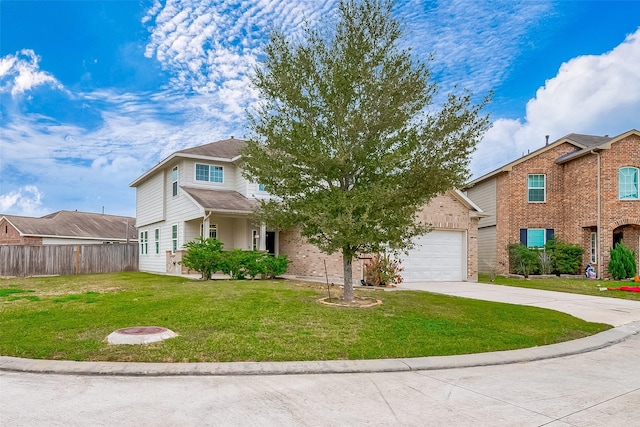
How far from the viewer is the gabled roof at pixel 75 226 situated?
3156 cm

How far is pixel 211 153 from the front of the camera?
2094 cm

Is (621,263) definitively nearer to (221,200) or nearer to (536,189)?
(536,189)

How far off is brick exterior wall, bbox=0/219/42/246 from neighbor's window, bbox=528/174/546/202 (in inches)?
1243

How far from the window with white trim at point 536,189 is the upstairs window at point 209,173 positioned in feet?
52.4

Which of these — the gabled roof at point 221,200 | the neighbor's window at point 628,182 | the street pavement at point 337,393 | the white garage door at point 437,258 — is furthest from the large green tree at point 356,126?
the neighbor's window at point 628,182

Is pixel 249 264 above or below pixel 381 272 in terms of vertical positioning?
above

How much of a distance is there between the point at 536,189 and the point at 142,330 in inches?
866

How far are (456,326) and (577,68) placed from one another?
1486 centimetres

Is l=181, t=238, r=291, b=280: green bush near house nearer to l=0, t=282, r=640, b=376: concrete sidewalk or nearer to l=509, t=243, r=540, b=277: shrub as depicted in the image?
l=0, t=282, r=640, b=376: concrete sidewalk


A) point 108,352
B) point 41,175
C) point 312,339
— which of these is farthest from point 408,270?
point 41,175

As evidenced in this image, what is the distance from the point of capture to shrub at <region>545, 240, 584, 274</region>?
22375 mm

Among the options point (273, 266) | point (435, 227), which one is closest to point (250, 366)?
point (273, 266)

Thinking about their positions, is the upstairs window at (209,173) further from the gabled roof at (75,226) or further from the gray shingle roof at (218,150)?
the gabled roof at (75,226)

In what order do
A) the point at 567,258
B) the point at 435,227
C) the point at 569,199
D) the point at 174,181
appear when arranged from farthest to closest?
the point at 569,199, the point at 567,258, the point at 174,181, the point at 435,227
